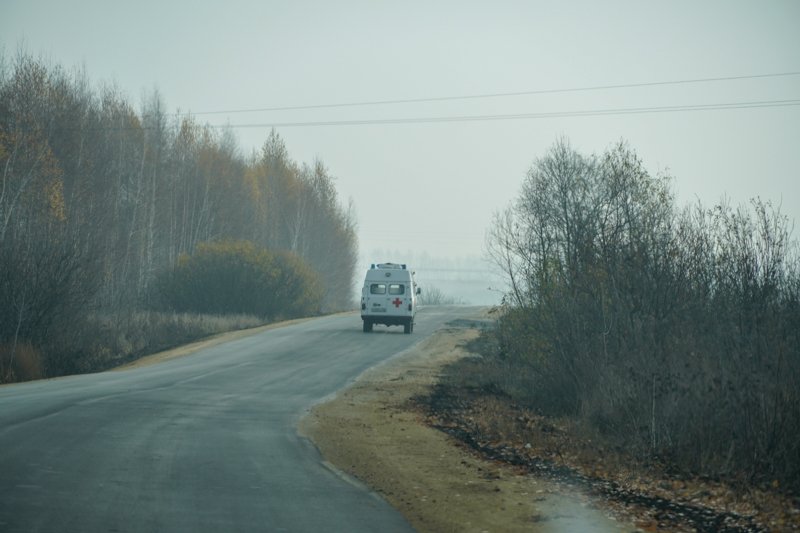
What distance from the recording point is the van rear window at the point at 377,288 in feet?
135

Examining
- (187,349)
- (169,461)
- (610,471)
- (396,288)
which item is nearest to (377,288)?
(396,288)

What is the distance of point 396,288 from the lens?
41.2m

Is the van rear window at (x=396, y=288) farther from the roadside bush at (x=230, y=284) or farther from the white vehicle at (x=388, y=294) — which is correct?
the roadside bush at (x=230, y=284)

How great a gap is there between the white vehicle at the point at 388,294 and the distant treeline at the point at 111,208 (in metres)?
12.3

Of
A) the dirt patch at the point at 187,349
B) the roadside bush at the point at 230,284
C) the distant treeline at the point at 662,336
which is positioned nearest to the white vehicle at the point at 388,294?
the dirt patch at the point at 187,349

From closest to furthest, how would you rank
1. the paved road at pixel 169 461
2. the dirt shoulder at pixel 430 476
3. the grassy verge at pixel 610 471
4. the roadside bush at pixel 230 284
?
the paved road at pixel 169 461 → the dirt shoulder at pixel 430 476 → the grassy verge at pixel 610 471 → the roadside bush at pixel 230 284

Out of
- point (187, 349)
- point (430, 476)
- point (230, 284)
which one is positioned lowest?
point (430, 476)

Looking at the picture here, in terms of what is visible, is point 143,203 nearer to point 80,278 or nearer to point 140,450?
point 80,278

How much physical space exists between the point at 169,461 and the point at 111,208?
53906 millimetres

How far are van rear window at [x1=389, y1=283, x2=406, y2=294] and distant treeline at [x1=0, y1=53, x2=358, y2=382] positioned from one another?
13.3 m

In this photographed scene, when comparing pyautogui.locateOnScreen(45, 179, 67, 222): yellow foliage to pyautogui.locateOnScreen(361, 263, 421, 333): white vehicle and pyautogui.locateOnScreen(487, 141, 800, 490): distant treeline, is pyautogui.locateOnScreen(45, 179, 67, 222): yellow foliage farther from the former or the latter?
pyautogui.locateOnScreen(487, 141, 800, 490): distant treeline

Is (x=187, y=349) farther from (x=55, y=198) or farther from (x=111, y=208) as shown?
(x=111, y=208)

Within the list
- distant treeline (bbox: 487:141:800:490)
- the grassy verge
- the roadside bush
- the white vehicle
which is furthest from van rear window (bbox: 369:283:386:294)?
the grassy verge

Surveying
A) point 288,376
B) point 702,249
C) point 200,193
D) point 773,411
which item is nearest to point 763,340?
point 773,411
